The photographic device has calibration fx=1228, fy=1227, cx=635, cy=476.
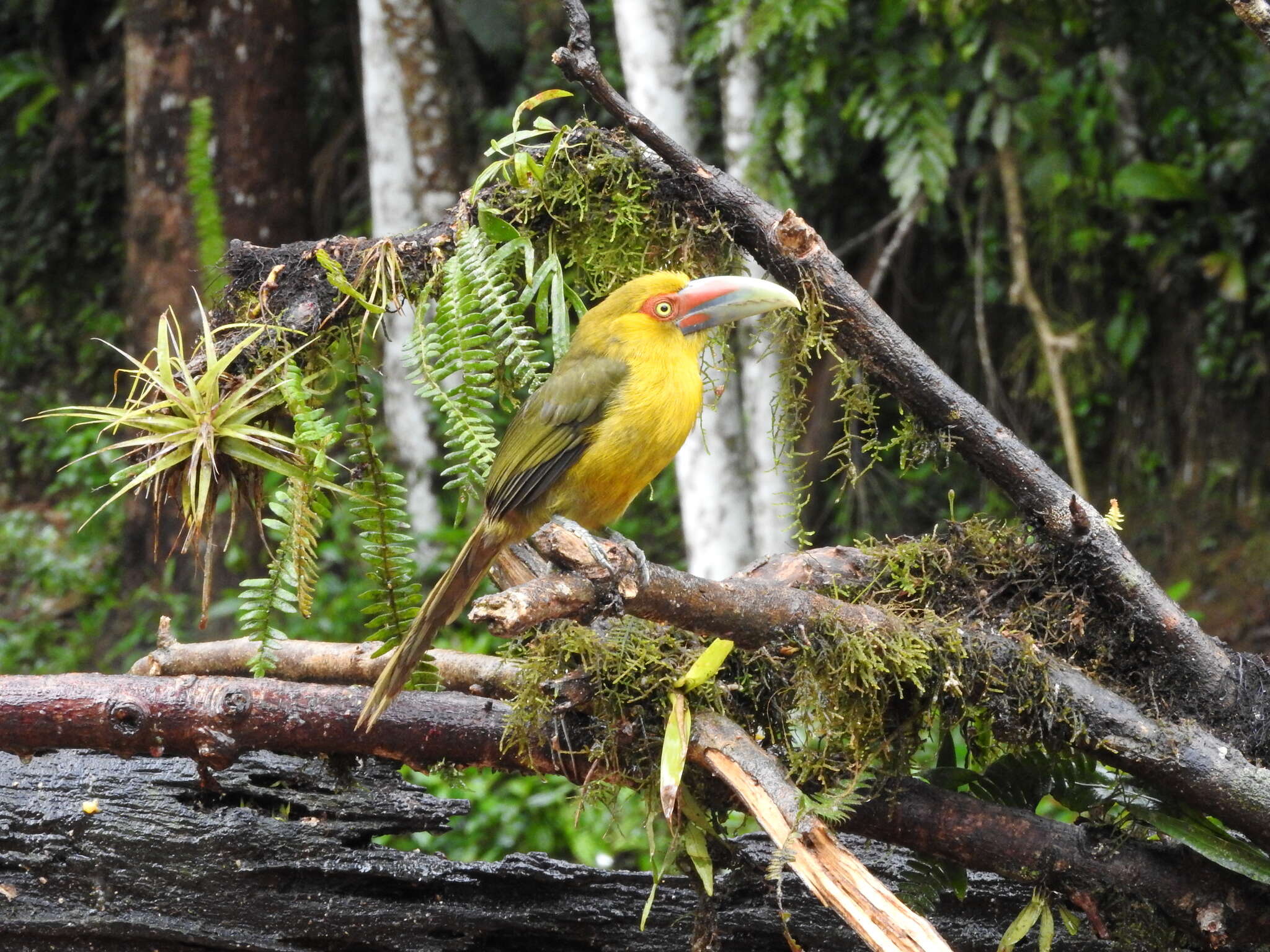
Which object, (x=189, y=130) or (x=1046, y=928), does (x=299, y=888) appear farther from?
(x=189, y=130)

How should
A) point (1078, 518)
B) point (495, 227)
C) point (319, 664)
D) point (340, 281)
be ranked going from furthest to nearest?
point (319, 664) < point (495, 227) < point (340, 281) < point (1078, 518)

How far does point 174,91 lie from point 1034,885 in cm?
638

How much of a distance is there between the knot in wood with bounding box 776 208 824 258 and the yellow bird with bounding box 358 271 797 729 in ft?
0.32

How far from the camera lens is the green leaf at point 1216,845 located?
2.60 metres

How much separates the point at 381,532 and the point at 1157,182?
4.81m

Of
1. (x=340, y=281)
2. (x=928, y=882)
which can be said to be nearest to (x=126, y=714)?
(x=340, y=281)

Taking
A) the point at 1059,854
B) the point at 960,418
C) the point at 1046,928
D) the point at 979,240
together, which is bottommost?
the point at 1046,928

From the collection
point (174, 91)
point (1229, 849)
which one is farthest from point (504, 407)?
point (174, 91)

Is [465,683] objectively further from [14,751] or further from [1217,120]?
[1217,120]

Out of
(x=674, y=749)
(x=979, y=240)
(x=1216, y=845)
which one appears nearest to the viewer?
(x=674, y=749)

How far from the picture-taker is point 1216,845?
103 inches

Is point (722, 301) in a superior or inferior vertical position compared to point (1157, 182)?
inferior

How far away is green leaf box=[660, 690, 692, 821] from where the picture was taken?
2.39m

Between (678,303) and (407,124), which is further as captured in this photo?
(407,124)
